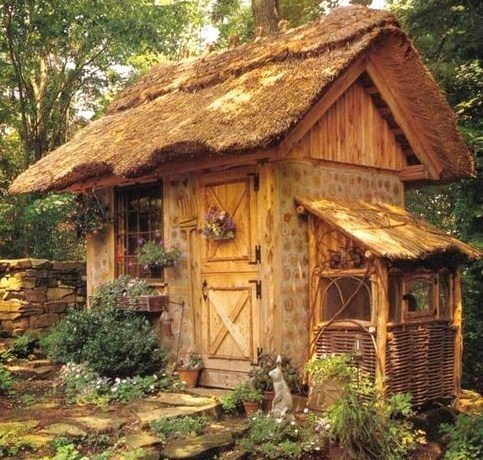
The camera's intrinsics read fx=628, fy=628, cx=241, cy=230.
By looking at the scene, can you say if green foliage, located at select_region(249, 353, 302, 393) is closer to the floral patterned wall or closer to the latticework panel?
the floral patterned wall

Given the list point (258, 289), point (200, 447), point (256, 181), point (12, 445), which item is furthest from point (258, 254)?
point (12, 445)

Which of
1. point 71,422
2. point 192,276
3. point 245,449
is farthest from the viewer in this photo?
point 192,276

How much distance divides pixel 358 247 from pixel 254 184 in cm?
141

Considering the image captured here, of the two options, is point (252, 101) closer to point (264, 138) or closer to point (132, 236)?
point (264, 138)

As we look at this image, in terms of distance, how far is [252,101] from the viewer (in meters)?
7.32

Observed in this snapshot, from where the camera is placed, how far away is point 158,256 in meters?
7.96

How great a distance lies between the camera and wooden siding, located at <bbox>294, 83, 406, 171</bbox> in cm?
761

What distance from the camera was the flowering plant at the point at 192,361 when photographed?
7676 mm

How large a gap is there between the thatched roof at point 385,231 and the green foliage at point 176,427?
243 cm

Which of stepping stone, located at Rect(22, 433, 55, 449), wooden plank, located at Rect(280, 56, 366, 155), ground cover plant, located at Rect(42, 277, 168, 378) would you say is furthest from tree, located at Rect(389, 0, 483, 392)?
stepping stone, located at Rect(22, 433, 55, 449)

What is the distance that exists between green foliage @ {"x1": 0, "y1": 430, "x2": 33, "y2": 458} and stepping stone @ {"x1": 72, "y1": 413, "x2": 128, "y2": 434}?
59cm

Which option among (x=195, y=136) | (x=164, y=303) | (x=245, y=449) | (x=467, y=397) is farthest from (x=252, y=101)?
(x=467, y=397)

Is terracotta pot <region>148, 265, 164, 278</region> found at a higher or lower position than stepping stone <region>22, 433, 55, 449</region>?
higher

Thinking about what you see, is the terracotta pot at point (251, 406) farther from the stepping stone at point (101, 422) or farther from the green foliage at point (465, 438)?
the green foliage at point (465, 438)
